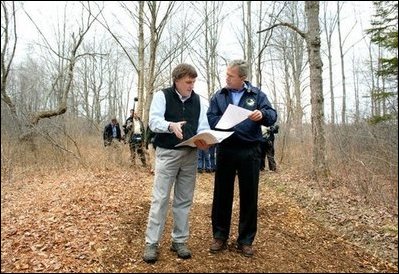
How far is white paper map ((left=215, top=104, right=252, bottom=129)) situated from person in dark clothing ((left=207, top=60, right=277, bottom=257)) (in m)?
0.12

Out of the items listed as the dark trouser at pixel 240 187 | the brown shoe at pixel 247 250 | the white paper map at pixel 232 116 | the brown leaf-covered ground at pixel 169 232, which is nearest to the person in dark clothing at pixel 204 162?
the brown leaf-covered ground at pixel 169 232

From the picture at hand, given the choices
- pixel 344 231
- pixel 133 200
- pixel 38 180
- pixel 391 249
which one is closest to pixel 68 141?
pixel 38 180

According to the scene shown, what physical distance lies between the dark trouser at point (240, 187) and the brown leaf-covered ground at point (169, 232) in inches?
9.8

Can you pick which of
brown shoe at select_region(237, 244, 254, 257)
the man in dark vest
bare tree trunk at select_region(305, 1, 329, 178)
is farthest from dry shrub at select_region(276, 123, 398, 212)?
the man in dark vest

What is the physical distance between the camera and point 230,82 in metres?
3.69

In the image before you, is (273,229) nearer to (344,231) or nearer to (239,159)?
(344,231)

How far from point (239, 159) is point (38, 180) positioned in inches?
225

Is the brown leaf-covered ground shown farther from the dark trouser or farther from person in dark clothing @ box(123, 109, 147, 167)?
person in dark clothing @ box(123, 109, 147, 167)

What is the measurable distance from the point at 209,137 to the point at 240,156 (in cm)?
46

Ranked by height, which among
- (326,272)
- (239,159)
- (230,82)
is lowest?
(326,272)

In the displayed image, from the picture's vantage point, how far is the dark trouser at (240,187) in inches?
144

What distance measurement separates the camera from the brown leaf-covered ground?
339 centimetres

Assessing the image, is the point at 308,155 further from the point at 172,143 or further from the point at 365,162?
the point at 172,143

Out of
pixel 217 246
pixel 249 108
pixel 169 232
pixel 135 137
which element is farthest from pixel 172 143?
pixel 135 137
